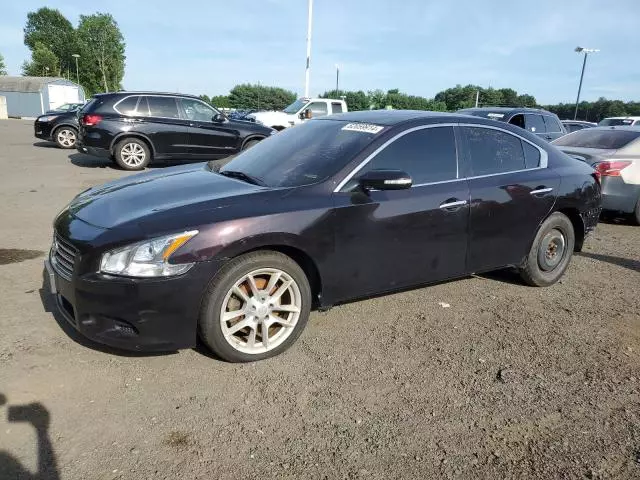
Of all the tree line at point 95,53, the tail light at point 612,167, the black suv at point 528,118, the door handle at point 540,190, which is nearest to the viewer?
the door handle at point 540,190

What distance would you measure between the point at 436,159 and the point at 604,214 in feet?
18.1

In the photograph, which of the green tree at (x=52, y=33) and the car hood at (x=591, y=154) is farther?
the green tree at (x=52, y=33)

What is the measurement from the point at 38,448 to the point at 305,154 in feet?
8.47

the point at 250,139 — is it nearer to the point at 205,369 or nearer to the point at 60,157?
the point at 60,157

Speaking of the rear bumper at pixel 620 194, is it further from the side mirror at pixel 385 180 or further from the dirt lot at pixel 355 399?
the side mirror at pixel 385 180

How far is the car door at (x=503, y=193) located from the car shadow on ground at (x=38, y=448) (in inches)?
126

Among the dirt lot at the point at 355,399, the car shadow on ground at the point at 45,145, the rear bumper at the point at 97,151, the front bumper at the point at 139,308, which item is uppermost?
the rear bumper at the point at 97,151

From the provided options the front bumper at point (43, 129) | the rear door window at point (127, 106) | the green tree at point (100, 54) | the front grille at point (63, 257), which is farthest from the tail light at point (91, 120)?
the green tree at point (100, 54)

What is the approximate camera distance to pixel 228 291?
3.14 meters

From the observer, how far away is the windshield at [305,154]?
3691mm

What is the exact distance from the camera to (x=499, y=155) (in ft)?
14.6

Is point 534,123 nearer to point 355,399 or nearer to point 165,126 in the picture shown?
point 165,126

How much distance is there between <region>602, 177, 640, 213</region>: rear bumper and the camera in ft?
24.8

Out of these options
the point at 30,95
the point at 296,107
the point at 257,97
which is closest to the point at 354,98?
the point at 257,97
